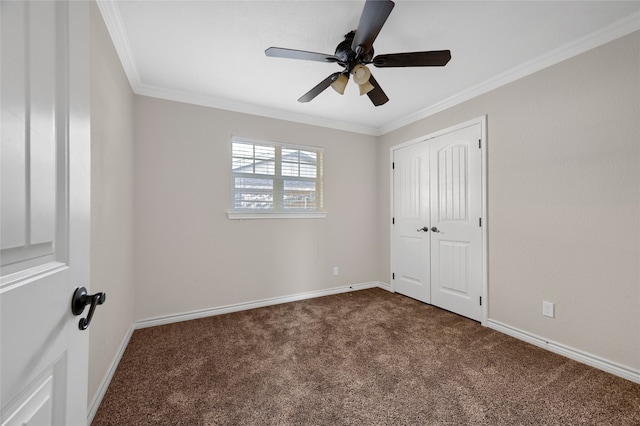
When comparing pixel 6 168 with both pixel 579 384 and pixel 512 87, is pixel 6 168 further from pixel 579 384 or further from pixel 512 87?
pixel 512 87

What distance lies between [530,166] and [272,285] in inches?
119

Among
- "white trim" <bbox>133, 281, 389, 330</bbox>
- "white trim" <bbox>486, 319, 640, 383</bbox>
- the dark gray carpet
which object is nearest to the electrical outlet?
"white trim" <bbox>486, 319, 640, 383</bbox>

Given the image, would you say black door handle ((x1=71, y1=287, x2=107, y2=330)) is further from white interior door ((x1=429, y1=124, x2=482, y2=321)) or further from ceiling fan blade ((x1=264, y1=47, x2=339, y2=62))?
white interior door ((x1=429, y1=124, x2=482, y2=321))

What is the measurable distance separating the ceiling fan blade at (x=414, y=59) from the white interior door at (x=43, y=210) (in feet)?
5.29

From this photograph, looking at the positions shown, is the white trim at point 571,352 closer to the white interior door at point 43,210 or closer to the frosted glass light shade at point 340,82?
the frosted glass light shade at point 340,82

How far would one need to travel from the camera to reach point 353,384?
1808 mm

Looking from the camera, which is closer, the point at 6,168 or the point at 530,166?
the point at 6,168

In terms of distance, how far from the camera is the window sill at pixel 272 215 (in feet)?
10.4

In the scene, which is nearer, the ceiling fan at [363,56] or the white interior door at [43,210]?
the white interior door at [43,210]

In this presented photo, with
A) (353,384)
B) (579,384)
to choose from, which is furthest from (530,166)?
(353,384)

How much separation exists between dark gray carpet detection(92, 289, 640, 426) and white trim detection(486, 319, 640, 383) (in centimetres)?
7

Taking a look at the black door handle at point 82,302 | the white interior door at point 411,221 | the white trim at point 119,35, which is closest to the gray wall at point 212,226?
the white trim at point 119,35

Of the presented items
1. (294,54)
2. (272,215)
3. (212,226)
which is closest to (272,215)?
(272,215)

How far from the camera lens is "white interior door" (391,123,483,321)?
2.87m
